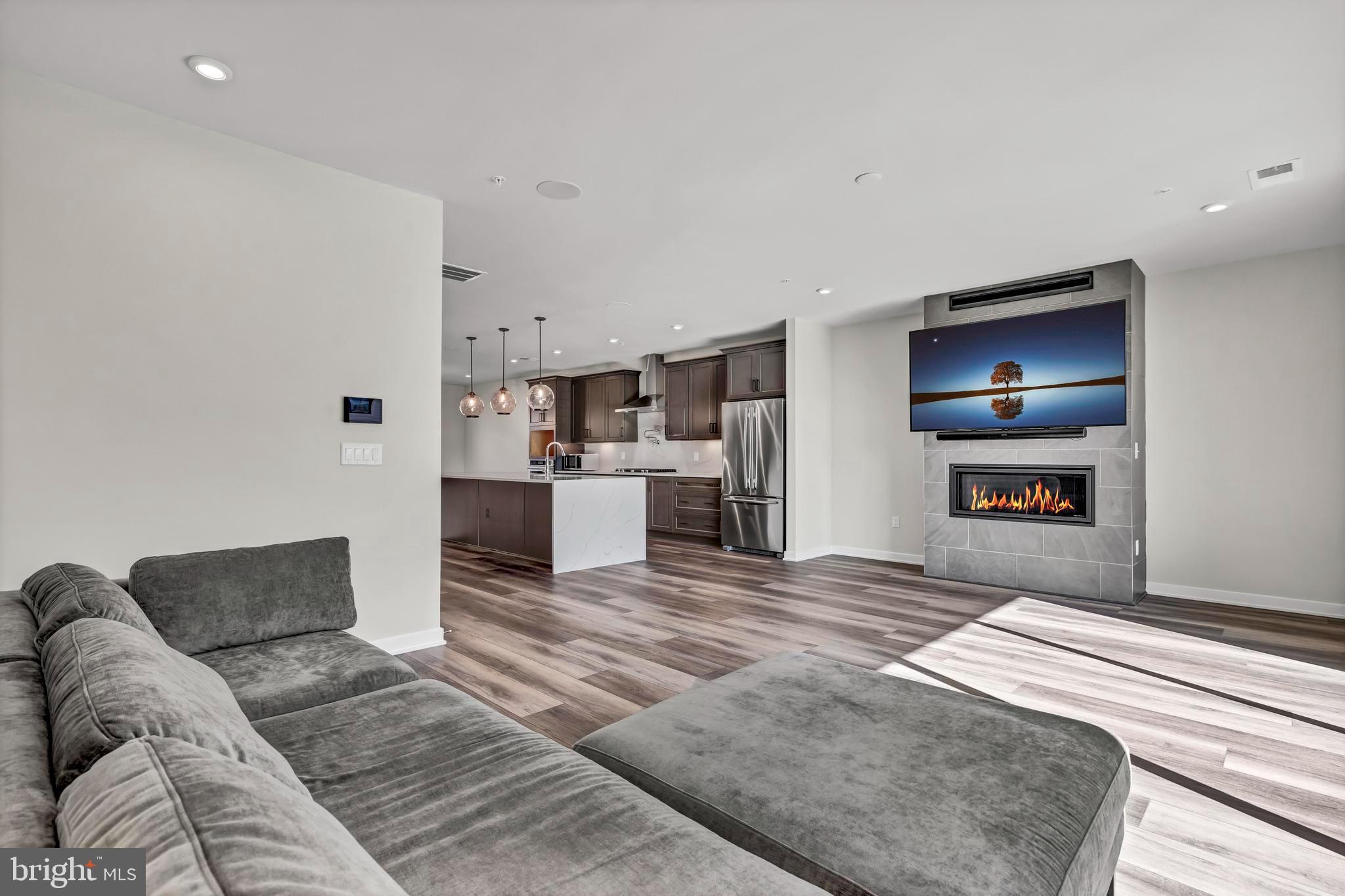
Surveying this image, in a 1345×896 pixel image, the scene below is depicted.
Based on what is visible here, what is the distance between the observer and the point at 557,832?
3.38ft

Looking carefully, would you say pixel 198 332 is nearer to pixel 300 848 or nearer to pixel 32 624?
pixel 32 624

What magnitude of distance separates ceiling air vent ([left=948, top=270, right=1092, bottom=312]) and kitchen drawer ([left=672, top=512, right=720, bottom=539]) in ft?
12.2

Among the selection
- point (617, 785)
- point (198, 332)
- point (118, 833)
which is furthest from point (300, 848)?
point (198, 332)

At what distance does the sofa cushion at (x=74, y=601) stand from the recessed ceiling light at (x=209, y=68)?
1845mm

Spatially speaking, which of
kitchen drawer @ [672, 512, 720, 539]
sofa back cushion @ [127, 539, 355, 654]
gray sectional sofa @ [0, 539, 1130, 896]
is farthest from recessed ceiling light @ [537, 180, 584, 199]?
→ kitchen drawer @ [672, 512, 720, 539]

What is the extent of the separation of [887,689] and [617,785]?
0.90 m

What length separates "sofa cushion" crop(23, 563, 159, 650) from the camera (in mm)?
1320

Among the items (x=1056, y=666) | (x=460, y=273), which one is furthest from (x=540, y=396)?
(x=1056, y=666)

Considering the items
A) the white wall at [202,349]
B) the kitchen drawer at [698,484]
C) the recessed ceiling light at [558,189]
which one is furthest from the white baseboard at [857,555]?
Result: the recessed ceiling light at [558,189]

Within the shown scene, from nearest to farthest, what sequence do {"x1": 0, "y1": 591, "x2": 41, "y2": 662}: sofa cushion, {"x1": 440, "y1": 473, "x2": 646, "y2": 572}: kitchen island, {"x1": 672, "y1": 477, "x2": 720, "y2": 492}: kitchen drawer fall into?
{"x1": 0, "y1": 591, "x2": 41, "y2": 662}: sofa cushion → {"x1": 440, "y1": 473, "x2": 646, "y2": 572}: kitchen island → {"x1": 672, "y1": 477, "x2": 720, "y2": 492}: kitchen drawer

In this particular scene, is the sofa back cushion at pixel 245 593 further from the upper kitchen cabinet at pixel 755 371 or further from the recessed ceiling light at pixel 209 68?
the upper kitchen cabinet at pixel 755 371

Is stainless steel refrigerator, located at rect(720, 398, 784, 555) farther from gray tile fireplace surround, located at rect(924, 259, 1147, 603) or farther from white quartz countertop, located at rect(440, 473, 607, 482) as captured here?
gray tile fireplace surround, located at rect(924, 259, 1147, 603)

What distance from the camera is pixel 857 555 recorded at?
6898 millimetres

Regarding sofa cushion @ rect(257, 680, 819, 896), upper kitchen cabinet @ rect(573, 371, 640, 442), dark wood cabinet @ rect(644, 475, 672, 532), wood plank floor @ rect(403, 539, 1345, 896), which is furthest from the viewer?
upper kitchen cabinet @ rect(573, 371, 640, 442)
